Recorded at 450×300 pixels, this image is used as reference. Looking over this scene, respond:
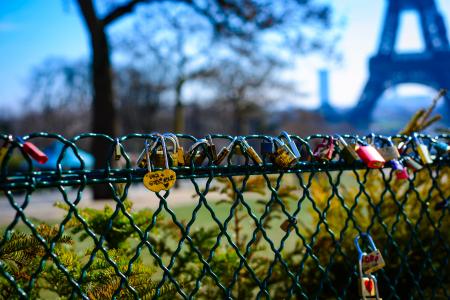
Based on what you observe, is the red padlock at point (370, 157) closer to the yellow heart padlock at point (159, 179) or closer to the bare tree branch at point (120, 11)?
the yellow heart padlock at point (159, 179)

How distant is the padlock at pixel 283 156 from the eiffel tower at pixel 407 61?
43.0 metres

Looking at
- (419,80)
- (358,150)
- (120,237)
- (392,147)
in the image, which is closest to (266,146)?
(358,150)

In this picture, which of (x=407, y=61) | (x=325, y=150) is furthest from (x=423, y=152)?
(x=407, y=61)

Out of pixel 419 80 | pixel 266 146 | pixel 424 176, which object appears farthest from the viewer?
pixel 419 80

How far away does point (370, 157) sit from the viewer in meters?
1.97

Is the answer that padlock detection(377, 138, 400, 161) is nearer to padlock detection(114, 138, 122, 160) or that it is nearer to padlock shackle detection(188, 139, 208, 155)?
padlock shackle detection(188, 139, 208, 155)

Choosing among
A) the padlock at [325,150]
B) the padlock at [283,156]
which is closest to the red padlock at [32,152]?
the padlock at [283,156]

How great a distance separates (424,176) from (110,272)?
90.5 inches

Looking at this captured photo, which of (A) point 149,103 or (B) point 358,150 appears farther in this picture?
(A) point 149,103

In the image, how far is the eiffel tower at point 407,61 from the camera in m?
43.6

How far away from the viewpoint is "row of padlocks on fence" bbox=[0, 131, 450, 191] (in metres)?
1.50

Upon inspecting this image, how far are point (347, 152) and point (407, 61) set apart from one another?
45806 millimetres

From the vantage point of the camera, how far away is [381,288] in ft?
10.6

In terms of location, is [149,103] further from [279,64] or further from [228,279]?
[228,279]
